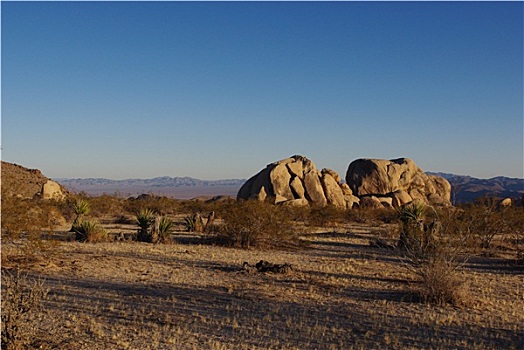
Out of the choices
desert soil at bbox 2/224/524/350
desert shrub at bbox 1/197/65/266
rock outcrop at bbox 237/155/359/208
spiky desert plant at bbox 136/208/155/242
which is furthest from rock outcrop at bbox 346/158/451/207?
desert shrub at bbox 1/197/65/266

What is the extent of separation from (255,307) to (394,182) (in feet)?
123

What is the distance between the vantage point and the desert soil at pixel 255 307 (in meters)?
7.43

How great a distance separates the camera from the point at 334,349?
7.12 metres

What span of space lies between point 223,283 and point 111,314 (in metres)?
3.48

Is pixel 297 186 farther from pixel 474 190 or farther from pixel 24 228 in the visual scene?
pixel 474 190

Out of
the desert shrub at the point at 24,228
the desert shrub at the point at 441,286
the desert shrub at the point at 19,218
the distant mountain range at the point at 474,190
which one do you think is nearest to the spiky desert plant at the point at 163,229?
the desert shrub at the point at 24,228

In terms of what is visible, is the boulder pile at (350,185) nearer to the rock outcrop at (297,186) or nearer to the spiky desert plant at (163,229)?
the rock outcrop at (297,186)

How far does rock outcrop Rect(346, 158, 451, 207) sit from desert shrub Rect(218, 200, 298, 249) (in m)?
24.2

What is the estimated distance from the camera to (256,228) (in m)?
19.0

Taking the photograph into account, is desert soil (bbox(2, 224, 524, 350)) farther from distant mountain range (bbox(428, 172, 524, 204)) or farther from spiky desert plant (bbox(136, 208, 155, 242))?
distant mountain range (bbox(428, 172, 524, 204))

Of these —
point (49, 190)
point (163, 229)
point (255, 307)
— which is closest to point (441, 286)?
point (255, 307)

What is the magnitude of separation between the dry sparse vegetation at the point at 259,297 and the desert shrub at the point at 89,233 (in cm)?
54

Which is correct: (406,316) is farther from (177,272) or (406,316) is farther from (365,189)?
(365,189)

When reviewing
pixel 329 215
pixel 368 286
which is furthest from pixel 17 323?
pixel 329 215
